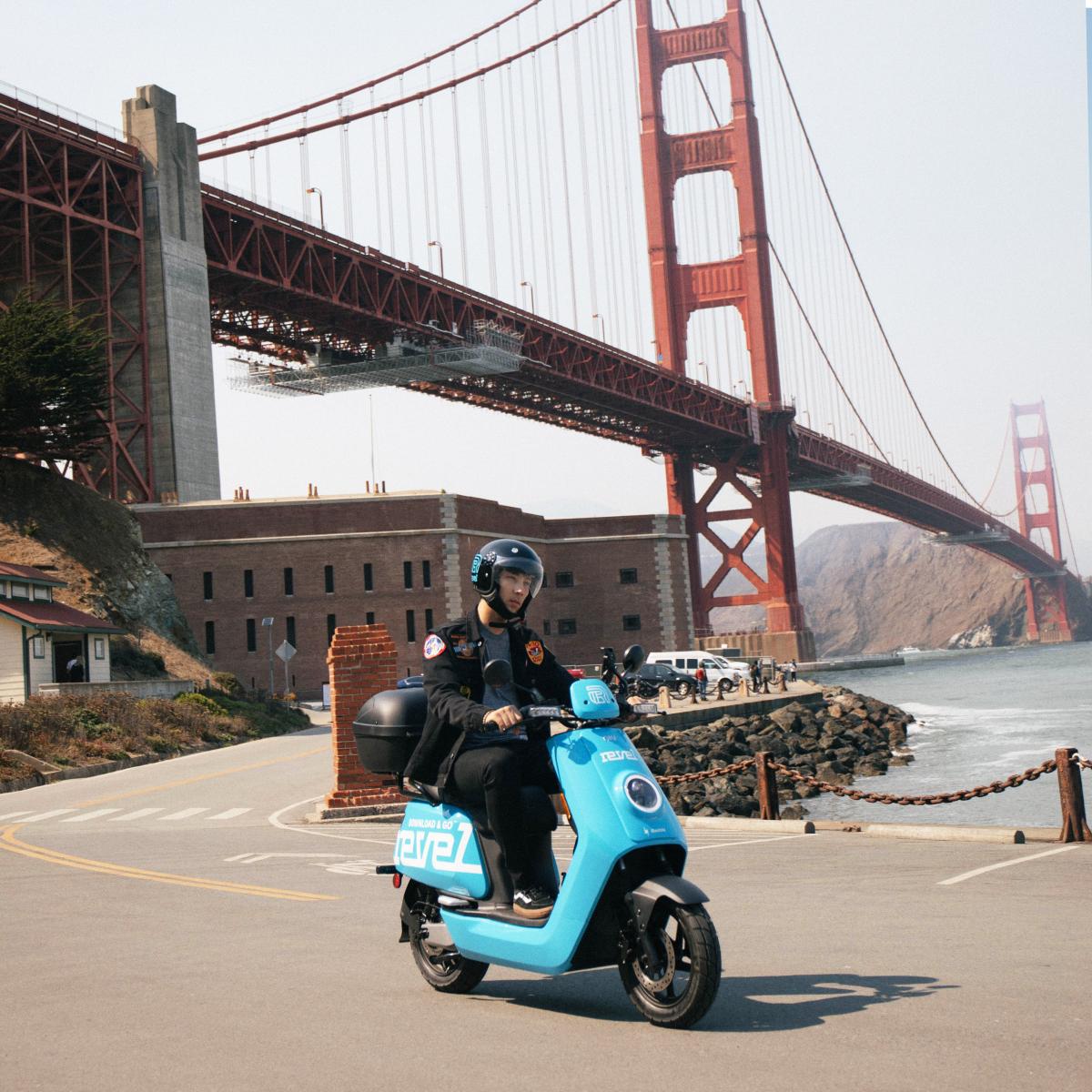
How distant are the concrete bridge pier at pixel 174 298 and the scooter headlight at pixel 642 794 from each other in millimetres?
43589

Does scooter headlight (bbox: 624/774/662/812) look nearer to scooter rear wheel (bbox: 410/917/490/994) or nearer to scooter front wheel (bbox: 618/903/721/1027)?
scooter front wheel (bbox: 618/903/721/1027)

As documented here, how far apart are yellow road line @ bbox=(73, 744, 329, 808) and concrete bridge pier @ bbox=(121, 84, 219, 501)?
22659mm

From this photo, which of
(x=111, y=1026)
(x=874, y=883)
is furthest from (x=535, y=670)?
(x=874, y=883)

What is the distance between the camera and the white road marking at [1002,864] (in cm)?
866

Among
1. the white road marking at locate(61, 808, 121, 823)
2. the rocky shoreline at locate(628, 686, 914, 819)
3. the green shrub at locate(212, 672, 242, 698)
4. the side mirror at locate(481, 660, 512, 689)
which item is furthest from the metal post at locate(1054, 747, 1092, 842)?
the green shrub at locate(212, 672, 242, 698)

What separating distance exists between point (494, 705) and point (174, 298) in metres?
44.2

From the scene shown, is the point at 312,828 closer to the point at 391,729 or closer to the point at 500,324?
the point at 391,729

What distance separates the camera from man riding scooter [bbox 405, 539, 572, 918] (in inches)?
217

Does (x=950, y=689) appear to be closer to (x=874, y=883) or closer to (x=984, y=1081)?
(x=874, y=883)

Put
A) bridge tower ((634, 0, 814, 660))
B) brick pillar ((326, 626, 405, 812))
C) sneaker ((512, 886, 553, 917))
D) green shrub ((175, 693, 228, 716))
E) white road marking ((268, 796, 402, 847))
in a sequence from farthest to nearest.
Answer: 1. bridge tower ((634, 0, 814, 660))
2. green shrub ((175, 693, 228, 716))
3. brick pillar ((326, 626, 405, 812))
4. white road marking ((268, 796, 402, 847))
5. sneaker ((512, 886, 553, 917))

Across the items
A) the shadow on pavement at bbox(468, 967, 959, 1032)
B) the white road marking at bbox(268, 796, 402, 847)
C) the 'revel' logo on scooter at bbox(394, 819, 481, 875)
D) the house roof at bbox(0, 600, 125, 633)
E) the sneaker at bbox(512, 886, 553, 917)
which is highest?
the house roof at bbox(0, 600, 125, 633)

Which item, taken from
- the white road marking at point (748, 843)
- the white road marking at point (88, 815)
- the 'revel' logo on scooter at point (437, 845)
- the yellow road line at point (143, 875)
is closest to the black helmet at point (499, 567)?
the 'revel' logo on scooter at point (437, 845)

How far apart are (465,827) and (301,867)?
530 cm

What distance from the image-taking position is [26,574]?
35.0 metres
